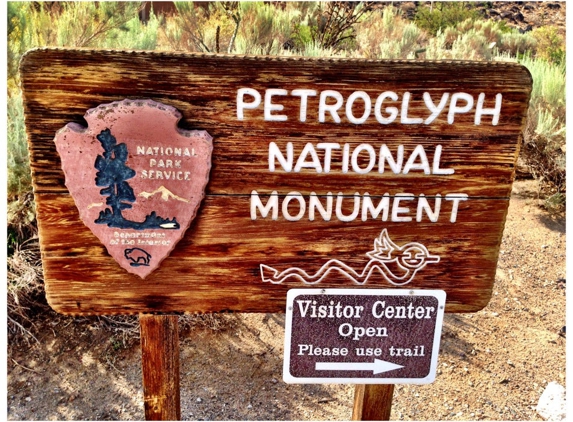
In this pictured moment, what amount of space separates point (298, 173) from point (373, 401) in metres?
0.79

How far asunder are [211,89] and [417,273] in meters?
0.70

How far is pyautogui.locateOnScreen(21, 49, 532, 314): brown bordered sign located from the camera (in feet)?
4.28

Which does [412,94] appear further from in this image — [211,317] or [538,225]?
[538,225]

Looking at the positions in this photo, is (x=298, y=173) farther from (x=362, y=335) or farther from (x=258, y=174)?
(x=362, y=335)

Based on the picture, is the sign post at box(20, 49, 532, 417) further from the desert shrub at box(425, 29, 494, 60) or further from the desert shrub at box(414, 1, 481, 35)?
the desert shrub at box(414, 1, 481, 35)

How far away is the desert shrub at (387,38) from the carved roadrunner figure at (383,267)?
6096 mm

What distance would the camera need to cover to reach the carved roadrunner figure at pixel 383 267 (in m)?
1.48

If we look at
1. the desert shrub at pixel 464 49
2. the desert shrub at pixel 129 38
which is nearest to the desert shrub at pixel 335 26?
the desert shrub at pixel 464 49

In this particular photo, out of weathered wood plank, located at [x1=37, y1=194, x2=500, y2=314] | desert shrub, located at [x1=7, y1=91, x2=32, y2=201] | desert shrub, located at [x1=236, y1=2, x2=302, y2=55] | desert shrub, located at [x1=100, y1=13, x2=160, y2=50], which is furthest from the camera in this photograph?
desert shrub, located at [x1=236, y1=2, x2=302, y2=55]

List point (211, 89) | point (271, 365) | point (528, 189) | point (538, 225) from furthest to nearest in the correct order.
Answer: point (528, 189) → point (538, 225) → point (271, 365) → point (211, 89)

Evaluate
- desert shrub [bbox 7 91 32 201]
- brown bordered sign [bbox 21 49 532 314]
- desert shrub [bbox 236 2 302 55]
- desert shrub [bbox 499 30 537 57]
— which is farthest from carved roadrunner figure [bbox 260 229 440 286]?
desert shrub [bbox 499 30 537 57]

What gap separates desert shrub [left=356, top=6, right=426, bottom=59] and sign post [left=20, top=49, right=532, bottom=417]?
6094 mm
